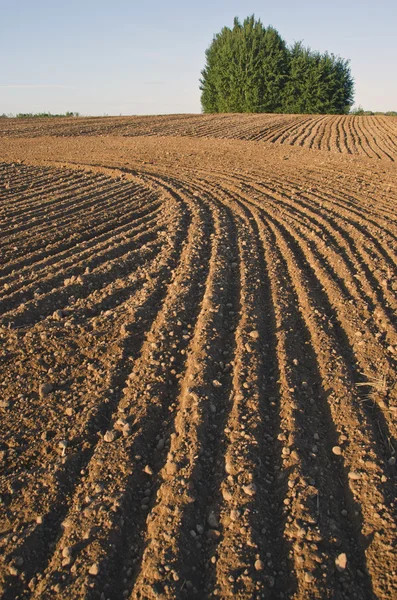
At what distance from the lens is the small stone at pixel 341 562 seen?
97.1 inches

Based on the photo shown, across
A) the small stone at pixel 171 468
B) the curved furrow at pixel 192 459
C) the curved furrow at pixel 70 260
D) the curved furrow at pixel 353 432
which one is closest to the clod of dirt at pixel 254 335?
the curved furrow at pixel 192 459

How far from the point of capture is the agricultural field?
2520mm

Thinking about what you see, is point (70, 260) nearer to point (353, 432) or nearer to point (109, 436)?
point (109, 436)

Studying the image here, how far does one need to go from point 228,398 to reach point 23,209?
6.65 metres

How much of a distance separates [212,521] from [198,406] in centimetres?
97

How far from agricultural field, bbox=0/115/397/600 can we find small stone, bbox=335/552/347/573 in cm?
1

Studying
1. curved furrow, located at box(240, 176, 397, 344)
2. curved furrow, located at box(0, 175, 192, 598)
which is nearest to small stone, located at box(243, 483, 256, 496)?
curved furrow, located at box(0, 175, 192, 598)

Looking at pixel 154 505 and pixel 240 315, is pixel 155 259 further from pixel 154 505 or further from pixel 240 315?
pixel 154 505

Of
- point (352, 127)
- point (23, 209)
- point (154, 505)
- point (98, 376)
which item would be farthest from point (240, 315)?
point (352, 127)

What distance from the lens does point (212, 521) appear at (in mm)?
2707

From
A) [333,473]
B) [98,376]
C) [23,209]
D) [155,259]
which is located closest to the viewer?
[333,473]

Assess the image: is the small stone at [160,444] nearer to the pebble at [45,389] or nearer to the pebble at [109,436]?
the pebble at [109,436]

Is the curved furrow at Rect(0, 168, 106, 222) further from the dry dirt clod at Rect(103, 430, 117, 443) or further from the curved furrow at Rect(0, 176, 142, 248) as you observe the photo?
the dry dirt clod at Rect(103, 430, 117, 443)

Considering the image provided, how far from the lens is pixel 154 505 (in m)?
2.83
